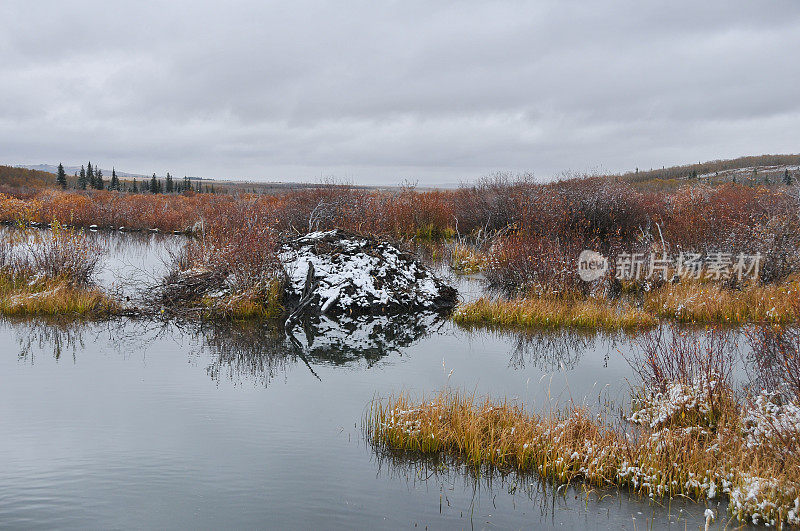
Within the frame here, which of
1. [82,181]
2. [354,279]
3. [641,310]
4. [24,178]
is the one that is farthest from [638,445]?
[24,178]

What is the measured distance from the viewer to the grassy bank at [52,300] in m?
12.7

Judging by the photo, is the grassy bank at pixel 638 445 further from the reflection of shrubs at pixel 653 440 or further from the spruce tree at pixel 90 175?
the spruce tree at pixel 90 175

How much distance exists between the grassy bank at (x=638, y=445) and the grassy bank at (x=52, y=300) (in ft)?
29.4

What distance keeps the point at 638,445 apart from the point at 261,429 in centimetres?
451

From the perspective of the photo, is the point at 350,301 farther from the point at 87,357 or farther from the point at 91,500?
the point at 91,500

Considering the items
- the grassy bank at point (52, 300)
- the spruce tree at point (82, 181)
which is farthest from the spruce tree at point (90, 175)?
the grassy bank at point (52, 300)

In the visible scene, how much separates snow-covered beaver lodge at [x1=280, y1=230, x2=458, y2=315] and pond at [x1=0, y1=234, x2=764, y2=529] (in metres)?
1.54

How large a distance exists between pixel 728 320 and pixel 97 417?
1248 centimetres

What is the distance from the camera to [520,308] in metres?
12.9

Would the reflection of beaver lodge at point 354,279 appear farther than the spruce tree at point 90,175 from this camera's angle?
No

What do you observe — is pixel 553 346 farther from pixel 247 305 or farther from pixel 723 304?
pixel 247 305

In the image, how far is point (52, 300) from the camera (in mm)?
12805

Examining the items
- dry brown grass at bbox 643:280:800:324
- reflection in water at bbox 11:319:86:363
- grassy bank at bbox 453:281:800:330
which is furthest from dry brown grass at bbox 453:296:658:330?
reflection in water at bbox 11:319:86:363

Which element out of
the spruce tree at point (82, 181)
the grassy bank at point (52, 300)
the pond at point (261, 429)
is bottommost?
the pond at point (261, 429)
